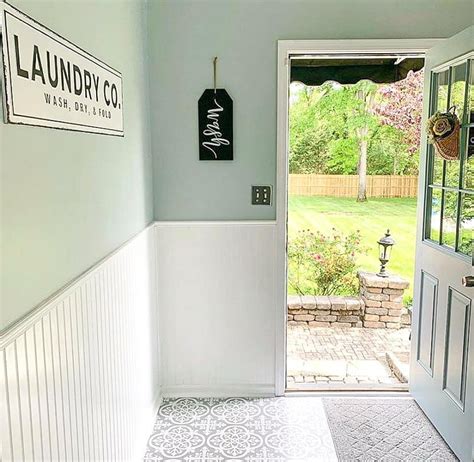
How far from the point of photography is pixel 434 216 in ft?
7.89

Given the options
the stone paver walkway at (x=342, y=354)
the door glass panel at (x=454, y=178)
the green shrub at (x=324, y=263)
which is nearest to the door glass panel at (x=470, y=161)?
the door glass panel at (x=454, y=178)

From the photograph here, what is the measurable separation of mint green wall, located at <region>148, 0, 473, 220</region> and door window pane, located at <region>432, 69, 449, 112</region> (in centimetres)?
29

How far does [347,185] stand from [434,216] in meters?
2.88

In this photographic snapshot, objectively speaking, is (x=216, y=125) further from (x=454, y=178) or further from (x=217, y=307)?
(x=454, y=178)

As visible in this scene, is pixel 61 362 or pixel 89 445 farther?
pixel 89 445

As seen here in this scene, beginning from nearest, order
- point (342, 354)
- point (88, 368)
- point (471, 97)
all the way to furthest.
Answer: point (88, 368), point (471, 97), point (342, 354)

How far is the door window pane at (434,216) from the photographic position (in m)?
2.36

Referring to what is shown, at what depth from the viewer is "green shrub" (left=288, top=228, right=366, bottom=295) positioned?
4.92 m

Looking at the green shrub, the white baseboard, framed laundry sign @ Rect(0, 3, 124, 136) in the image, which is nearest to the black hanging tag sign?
framed laundry sign @ Rect(0, 3, 124, 136)

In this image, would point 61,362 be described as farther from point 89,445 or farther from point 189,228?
point 189,228

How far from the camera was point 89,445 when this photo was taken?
1.48m

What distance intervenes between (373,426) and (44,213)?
6.66ft

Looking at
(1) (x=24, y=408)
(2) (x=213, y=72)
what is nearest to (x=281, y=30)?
(2) (x=213, y=72)

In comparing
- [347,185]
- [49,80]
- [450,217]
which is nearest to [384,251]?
[347,185]
